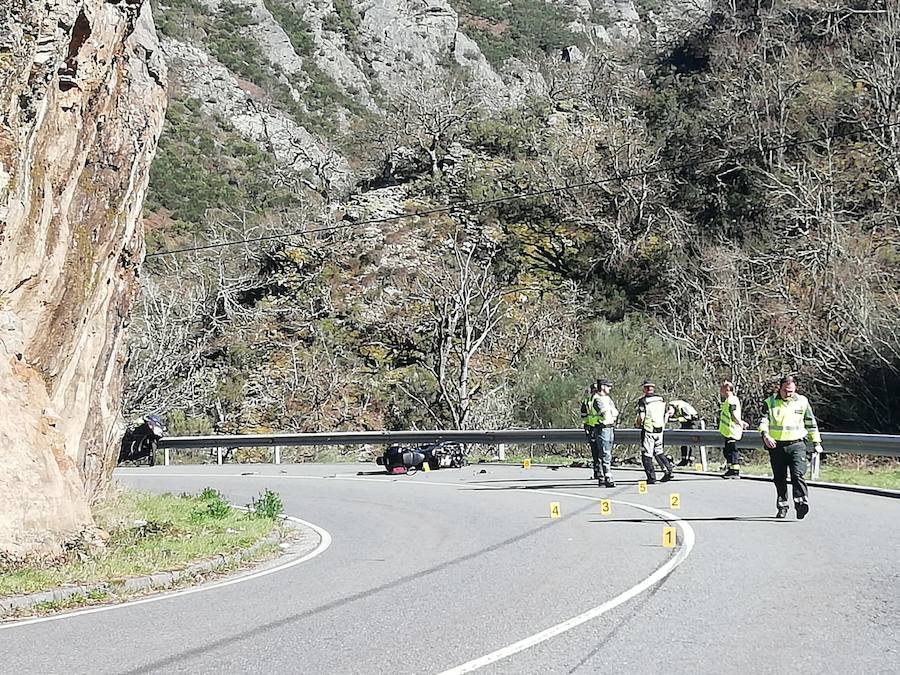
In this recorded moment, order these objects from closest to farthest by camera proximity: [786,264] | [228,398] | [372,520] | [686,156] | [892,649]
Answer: [892,649]
[372,520]
[786,264]
[228,398]
[686,156]

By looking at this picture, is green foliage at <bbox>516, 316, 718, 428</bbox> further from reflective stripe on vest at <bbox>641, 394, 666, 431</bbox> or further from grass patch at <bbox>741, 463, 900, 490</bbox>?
reflective stripe on vest at <bbox>641, 394, 666, 431</bbox>

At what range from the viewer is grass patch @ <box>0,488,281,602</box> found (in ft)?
33.3

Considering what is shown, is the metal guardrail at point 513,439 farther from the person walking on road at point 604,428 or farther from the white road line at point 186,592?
the white road line at point 186,592

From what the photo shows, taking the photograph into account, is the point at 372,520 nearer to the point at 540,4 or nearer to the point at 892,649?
the point at 892,649

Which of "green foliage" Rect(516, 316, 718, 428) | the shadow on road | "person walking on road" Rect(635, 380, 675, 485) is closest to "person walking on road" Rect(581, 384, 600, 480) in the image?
"person walking on road" Rect(635, 380, 675, 485)

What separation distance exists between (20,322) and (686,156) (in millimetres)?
45210

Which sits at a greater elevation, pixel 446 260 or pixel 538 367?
pixel 446 260

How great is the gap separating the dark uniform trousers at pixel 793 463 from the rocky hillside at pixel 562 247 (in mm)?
17879

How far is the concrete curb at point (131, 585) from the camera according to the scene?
361 inches

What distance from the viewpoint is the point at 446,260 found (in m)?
47.9

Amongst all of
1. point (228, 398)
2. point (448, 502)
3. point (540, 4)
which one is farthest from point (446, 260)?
point (540, 4)

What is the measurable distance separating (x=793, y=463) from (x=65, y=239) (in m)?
9.77

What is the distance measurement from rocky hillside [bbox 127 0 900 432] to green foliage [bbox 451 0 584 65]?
34329 millimetres

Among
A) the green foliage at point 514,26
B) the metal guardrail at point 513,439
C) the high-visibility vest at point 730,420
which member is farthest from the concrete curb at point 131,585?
the green foliage at point 514,26
